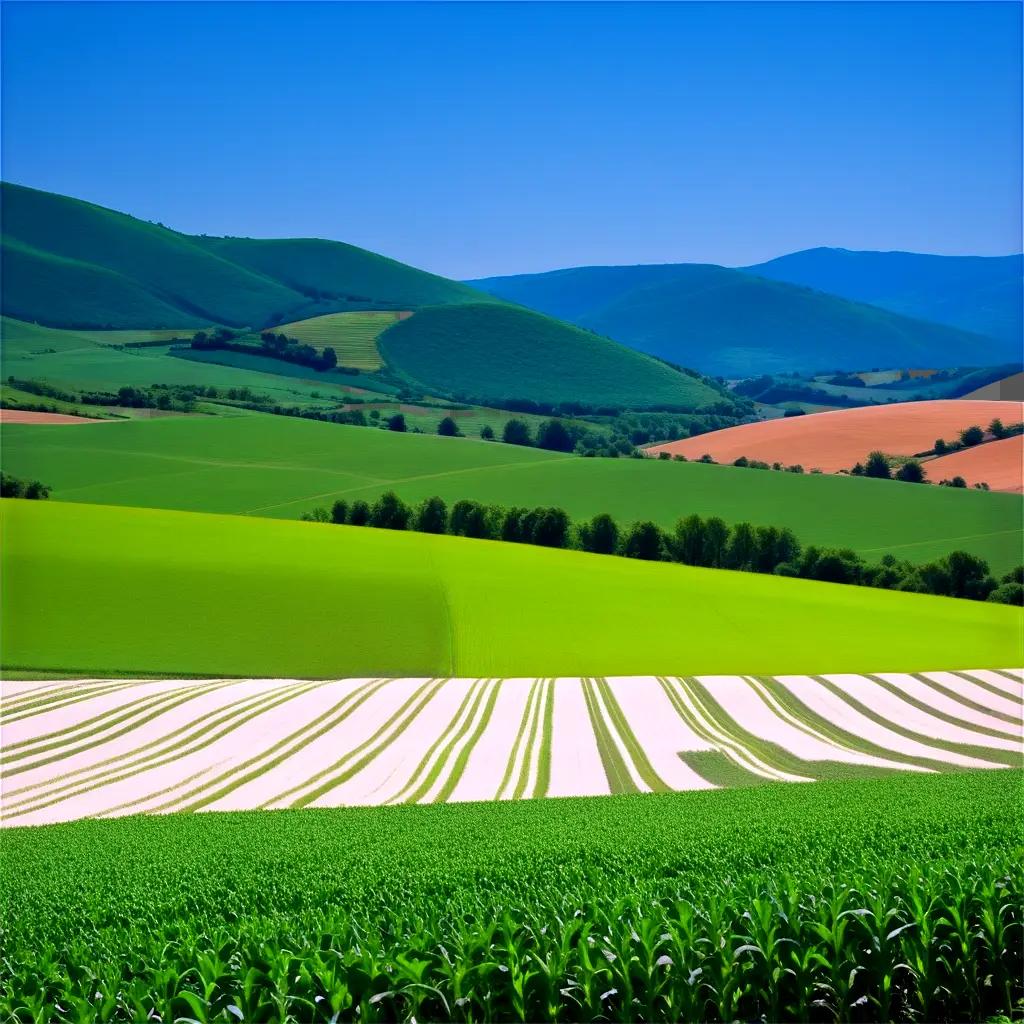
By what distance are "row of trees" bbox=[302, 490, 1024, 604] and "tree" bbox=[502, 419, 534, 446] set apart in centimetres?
5089

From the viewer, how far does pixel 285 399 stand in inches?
5049

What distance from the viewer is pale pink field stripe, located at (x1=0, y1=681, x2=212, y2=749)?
30719 mm

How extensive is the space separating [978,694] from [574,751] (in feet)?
52.8

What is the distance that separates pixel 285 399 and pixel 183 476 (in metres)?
45.8

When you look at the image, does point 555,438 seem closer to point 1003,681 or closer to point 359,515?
point 359,515

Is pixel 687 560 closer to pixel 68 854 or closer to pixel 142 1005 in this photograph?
pixel 68 854

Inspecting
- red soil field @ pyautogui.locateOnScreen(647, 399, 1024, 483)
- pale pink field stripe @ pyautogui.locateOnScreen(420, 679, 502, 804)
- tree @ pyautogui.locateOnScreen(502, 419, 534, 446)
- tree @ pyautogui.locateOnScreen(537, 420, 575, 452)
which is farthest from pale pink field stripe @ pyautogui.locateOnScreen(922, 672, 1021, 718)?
tree @ pyautogui.locateOnScreen(502, 419, 534, 446)

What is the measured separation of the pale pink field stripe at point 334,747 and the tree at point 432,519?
103 feet

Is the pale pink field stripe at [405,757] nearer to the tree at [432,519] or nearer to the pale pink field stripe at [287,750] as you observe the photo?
the pale pink field stripe at [287,750]

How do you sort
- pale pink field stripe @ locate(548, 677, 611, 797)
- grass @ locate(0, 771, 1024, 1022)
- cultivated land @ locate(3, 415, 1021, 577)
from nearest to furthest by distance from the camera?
grass @ locate(0, 771, 1024, 1022), pale pink field stripe @ locate(548, 677, 611, 797), cultivated land @ locate(3, 415, 1021, 577)

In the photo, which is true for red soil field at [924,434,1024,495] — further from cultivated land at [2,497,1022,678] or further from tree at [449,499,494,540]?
tree at [449,499,494,540]

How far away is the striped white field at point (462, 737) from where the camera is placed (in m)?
26.5

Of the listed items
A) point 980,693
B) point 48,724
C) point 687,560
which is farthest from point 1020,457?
point 48,724

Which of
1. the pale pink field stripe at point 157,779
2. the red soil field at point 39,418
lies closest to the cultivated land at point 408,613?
the pale pink field stripe at point 157,779
